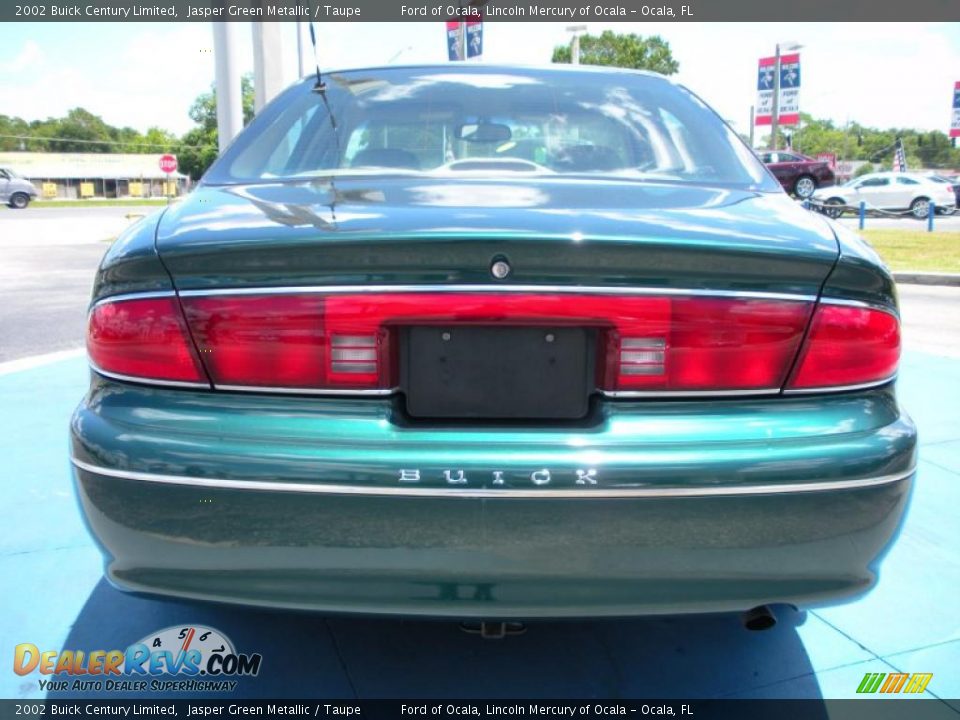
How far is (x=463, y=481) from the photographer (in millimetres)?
1567

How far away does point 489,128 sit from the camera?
291 cm

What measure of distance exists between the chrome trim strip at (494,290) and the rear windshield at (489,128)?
910mm

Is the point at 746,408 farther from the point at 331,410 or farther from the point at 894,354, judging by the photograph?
the point at 331,410

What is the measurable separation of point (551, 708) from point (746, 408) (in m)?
0.97

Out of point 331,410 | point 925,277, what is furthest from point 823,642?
point 925,277

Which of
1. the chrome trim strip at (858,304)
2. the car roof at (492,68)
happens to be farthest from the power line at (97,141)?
the chrome trim strip at (858,304)

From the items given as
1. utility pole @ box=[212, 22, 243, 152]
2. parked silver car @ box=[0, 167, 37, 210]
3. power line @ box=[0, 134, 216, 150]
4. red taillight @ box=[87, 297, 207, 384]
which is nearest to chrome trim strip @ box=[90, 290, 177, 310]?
red taillight @ box=[87, 297, 207, 384]

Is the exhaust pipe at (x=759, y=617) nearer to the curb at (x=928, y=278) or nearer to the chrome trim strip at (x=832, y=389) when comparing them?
the chrome trim strip at (x=832, y=389)

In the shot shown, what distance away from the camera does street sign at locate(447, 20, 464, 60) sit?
1880 centimetres

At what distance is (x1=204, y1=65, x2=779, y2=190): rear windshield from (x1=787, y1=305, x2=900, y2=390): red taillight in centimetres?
88

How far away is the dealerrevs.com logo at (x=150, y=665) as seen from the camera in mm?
2193

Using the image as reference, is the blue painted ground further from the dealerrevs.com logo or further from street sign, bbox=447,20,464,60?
street sign, bbox=447,20,464,60

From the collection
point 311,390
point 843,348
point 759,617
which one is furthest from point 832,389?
point 311,390

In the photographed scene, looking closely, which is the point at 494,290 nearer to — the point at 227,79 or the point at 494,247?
the point at 494,247
